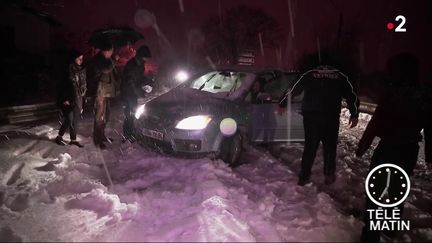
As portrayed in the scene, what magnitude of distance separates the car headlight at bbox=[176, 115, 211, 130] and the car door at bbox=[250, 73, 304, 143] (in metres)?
1.06

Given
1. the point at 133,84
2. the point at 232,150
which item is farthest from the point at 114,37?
the point at 232,150

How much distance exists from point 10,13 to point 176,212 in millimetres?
26163

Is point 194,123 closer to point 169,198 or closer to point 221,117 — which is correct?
point 221,117

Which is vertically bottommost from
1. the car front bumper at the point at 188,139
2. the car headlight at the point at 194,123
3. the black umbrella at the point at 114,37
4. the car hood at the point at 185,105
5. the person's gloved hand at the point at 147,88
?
Result: the car front bumper at the point at 188,139

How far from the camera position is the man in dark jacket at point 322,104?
490 cm

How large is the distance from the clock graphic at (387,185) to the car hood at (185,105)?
276 centimetres

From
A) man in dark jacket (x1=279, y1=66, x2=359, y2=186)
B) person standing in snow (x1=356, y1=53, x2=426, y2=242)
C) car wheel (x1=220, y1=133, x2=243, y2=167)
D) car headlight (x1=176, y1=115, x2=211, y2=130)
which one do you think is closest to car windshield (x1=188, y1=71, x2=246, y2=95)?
car wheel (x1=220, y1=133, x2=243, y2=167)

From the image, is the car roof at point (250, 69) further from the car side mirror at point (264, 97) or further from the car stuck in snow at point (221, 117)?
the car side mirror at point (264, 97)

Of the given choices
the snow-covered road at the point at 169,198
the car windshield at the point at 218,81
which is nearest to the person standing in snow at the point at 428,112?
the snow-covered road at the point at 169,198

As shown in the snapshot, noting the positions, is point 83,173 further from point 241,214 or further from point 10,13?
point 10,13

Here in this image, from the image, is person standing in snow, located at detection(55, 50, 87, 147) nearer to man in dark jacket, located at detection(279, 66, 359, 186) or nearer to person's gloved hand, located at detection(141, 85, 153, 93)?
person's gloved hand, located at detection(141, 85, 153, 93)

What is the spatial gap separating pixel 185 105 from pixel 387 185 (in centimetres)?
349

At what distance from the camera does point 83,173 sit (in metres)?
5.24

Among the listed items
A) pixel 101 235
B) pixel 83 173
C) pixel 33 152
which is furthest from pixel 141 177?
pixel 33 152
